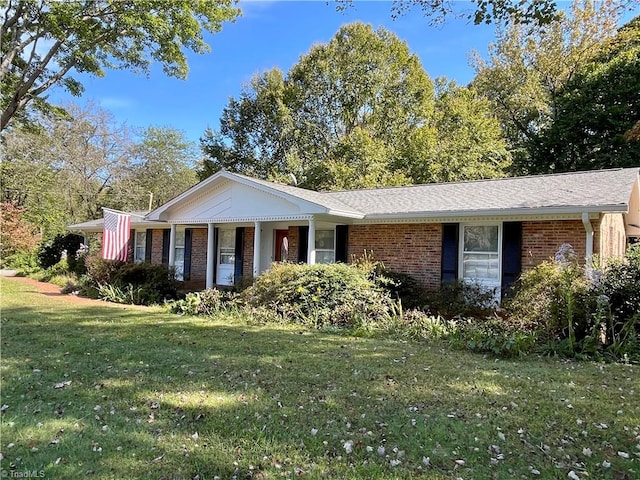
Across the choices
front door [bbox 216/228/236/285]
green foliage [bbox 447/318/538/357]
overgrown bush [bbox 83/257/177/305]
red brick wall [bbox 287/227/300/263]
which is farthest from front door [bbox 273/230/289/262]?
green foliage [bbox 447/318/538/357]

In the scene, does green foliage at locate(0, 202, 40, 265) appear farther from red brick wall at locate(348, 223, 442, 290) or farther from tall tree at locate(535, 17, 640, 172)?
tall tree at locate(535, 17, 640, 172)

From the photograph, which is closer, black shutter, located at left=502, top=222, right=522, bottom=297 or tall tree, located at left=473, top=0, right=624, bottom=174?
black shutter, located at left=502, top=222, right=522, bottom=297

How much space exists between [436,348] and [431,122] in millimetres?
21524

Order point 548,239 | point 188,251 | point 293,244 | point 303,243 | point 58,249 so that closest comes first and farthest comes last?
point 548,239
point 303,243
point 293,244
point 188,251
point 58,249

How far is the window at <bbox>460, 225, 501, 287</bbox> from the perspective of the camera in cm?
1051

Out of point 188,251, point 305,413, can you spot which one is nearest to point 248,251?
point 188,251

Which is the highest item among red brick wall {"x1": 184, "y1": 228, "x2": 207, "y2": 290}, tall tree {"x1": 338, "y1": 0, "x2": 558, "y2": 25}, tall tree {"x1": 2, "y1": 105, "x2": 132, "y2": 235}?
tall tree {"x1": 2, "y1": 105, "x2": 132, "y2": 235}

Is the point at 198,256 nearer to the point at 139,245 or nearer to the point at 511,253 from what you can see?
the point at 139,245

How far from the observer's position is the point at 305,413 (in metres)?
4.01

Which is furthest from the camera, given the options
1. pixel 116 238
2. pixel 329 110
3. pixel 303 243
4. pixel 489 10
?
pixel 329 110

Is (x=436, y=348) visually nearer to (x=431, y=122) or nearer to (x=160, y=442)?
(x=160, y=442)

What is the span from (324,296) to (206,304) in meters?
3.08

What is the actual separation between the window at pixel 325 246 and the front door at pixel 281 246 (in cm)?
143

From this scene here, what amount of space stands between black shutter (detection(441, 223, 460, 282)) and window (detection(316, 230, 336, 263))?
3581 millimetres
